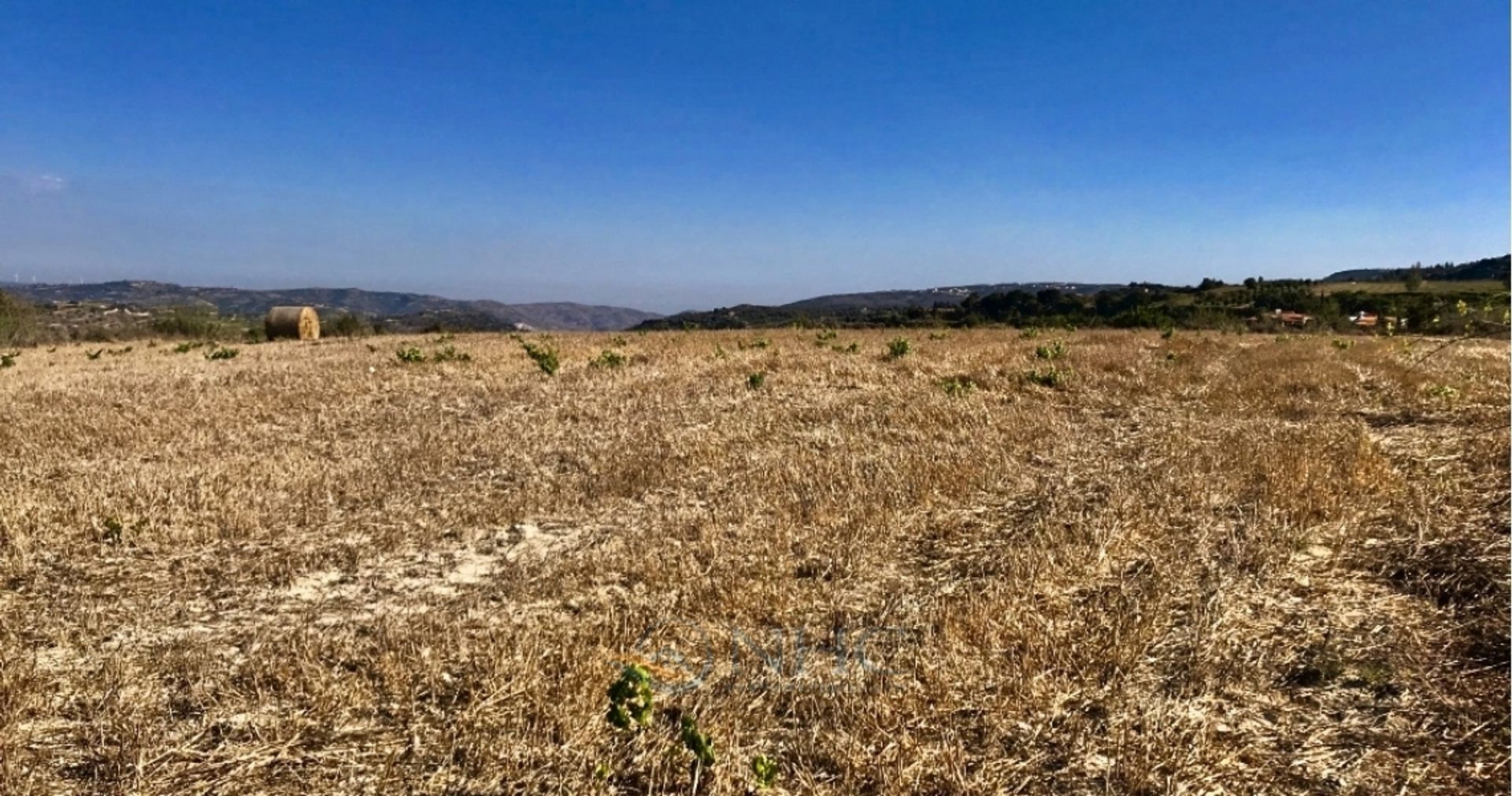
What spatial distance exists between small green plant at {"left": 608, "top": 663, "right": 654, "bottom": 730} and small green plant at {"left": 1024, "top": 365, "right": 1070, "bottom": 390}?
10.8 metres

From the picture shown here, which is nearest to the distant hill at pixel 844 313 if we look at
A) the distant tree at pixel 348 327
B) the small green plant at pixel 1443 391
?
the distant tree at pixel 348 327

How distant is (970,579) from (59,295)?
14624 cm

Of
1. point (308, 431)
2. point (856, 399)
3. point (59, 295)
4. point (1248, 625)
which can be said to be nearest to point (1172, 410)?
point (856, 399)

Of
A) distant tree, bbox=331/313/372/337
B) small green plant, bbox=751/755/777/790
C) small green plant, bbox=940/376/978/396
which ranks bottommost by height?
small green plant, bbox=751/755/777/790

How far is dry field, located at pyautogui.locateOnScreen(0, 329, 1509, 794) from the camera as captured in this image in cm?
287

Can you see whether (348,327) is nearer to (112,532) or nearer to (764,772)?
(112,532)

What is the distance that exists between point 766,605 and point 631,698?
139 centimetres

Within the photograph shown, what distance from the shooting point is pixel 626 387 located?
41.7 ft

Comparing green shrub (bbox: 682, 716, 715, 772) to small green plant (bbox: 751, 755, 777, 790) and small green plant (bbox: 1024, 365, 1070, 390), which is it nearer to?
small green plant (bbox: 751, 755, 777, 790)

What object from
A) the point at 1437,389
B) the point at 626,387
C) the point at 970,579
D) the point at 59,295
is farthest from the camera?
the point at 59,295

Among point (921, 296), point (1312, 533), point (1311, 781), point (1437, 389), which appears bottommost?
point (1311, 781)

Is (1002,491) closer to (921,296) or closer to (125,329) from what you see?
(125,329)

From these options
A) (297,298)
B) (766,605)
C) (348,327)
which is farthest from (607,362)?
(297,298)

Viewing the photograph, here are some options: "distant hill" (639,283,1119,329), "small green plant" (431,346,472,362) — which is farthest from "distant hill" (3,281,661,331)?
"small green plant" (431,346,472,362)
